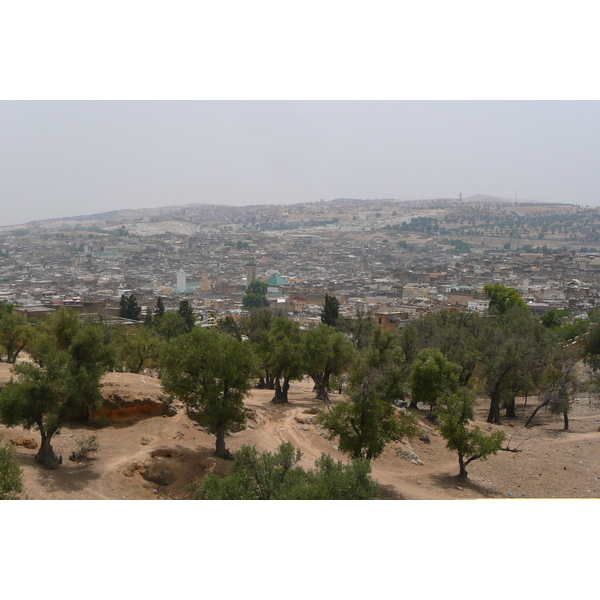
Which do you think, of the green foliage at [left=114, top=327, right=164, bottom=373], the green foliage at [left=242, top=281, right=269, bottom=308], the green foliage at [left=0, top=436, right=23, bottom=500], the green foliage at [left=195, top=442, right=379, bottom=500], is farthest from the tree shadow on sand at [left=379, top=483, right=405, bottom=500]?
the green foliage at [left=242, top=281, right=269, bottom=308]

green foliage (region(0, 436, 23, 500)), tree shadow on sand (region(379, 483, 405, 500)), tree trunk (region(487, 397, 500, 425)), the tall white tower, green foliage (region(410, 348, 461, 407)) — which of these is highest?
green foliage (region(0, 436, 23, 500))

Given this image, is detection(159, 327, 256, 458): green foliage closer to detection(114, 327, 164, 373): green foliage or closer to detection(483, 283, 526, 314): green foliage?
detection(114, 327, 164, 373): green foliage

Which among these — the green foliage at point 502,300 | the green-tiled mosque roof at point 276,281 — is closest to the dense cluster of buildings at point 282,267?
the green-tiled mosque roof at point 276,281

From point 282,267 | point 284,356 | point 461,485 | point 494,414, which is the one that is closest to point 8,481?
point 461,485

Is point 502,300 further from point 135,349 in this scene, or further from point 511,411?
point 135,349

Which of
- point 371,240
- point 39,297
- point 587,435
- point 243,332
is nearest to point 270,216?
point 371,240

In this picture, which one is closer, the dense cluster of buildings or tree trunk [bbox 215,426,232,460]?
tree trunk [bbox 215,426,232,460]
